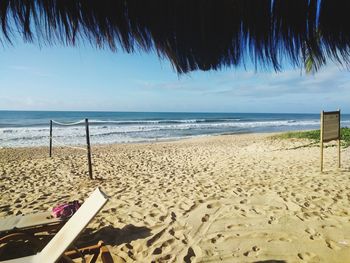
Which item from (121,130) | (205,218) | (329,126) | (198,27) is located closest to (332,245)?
(205,218)

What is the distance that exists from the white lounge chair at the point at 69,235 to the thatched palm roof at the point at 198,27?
1388mm

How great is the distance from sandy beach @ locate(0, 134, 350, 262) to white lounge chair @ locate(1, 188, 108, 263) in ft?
2.65

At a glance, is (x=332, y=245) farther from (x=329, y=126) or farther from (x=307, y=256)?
(x=329, y=126)

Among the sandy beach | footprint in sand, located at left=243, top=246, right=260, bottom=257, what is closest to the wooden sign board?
the sandy beach

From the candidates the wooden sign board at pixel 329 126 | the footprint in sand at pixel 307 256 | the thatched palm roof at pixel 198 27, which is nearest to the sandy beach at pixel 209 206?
the footprint in sand at pixel 307 256

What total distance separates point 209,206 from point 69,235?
2539mm

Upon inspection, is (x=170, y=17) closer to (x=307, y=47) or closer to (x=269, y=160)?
(x=307, y=47)

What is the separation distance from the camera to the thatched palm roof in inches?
48.7

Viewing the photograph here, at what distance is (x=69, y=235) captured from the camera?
7.59 ft

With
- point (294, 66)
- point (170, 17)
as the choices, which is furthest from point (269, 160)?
point (170, 17)

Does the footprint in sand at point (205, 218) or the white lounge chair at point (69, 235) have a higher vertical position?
the white lounge chair at point (69, 235)

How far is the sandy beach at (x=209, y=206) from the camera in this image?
313cm

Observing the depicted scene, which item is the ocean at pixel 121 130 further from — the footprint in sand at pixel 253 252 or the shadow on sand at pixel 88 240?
the footprint in sand at pixel 253 252

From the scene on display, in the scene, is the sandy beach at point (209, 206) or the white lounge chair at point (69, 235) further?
the sandy beach at point (209, 206)
